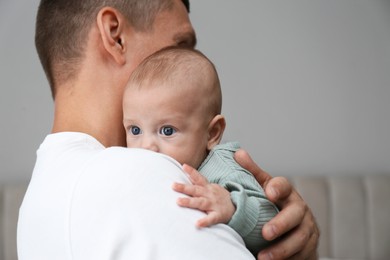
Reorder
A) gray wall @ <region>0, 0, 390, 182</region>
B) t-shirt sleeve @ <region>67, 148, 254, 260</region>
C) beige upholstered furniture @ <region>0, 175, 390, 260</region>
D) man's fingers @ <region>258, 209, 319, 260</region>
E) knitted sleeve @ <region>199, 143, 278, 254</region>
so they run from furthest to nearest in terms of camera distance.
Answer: gray wall @ <region>0, 0, 390, 182</region>, beige upholstered furniture @ <region>0, 175, 390, 260</region>, man's fingers @ <region>258, 209, 319, 260</region>, knitted sleeve @ <region>199, 143, 278, 254</region>, t-shirt sleeve @ <region>67, 148, 254, 260</region>

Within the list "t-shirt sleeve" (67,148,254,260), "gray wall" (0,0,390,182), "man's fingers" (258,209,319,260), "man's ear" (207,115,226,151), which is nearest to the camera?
"t-shirt sleeve" (67,148,254,260)

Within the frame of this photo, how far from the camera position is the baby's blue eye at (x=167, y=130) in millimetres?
1012

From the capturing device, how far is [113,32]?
1045mm

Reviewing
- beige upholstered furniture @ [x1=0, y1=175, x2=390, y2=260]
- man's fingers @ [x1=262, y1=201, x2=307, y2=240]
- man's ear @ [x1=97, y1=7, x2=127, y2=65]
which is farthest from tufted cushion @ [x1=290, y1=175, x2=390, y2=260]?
man's ear @ [x1=97, y1=7, x2=127, y2=65]

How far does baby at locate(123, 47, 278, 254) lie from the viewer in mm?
943

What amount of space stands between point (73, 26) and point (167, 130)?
28 centimetres

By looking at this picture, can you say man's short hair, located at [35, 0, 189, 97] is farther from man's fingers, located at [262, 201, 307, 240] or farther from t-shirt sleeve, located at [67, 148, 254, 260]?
man's fingers, located at [262, 201, 307, 240]

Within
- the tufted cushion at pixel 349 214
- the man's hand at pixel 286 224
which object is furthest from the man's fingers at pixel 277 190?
the tufted cushion at pixel 349 214

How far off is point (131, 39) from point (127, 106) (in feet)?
0.47

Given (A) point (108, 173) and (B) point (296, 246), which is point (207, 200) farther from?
(B) point (296, 246)

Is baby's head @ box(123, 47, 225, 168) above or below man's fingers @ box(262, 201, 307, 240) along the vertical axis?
above

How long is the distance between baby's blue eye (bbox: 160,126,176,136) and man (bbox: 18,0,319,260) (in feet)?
0.39

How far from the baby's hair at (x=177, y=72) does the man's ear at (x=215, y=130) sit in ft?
0.06

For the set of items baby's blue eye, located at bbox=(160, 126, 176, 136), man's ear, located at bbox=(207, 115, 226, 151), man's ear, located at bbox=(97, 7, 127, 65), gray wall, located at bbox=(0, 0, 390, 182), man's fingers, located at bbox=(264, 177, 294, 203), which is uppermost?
man's ear, located at bbox=(97, 7, 127, 65)
